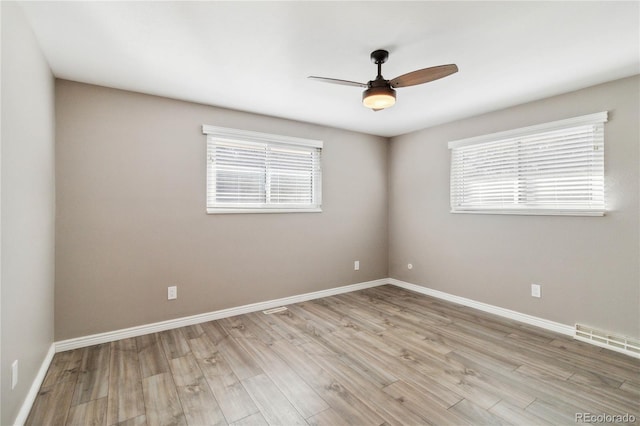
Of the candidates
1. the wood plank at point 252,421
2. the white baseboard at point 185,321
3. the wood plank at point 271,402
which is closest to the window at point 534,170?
the white baseboard at point 185,321

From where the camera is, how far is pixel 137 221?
9.56 feet

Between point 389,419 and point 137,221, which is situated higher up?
point 137,221

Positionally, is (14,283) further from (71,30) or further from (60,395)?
(71,30)

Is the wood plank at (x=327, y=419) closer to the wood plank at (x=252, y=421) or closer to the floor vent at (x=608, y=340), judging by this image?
the wood plank at (x=252, y=421)

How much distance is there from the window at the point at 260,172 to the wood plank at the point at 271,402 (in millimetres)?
1871

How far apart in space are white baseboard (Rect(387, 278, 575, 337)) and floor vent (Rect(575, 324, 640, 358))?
82mm

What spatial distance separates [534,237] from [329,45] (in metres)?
2.86

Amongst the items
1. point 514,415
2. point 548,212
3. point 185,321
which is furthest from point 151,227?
point 548,212

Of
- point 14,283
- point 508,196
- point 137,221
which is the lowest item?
point 14,283

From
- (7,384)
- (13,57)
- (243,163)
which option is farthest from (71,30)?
(7,384)

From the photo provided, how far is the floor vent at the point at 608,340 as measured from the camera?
2.52 metres

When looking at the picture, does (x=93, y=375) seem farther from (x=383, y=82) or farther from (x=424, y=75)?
(x=424, y=75)

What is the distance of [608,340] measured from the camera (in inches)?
104

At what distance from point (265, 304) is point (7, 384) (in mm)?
2359
